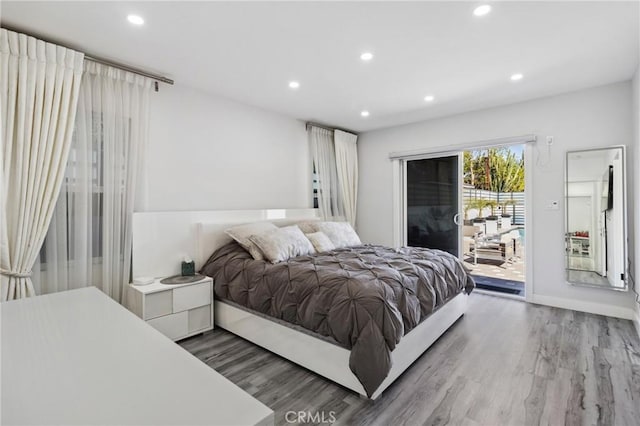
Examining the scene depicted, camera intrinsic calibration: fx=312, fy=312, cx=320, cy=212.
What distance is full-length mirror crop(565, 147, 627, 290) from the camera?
10.5 feet

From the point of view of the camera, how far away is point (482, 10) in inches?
79.9

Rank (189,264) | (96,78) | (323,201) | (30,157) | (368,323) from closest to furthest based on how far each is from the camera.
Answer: (368,323), (30,157), (96,78), (189,264), (323,201)

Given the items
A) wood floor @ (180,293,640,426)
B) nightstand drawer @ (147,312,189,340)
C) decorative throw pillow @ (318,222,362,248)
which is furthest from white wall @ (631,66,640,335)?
nightstand drawer @ (147,312,189,340)

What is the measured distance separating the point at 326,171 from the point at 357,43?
2.57 m

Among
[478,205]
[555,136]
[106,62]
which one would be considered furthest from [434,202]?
[106,62]

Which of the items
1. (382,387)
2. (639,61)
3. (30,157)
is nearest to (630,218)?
(639,61)

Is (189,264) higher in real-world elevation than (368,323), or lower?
higher

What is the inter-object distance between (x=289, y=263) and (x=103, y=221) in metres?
1.63

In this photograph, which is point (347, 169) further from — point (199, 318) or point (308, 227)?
point (199, 318)

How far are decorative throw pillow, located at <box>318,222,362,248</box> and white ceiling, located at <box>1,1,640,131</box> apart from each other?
1569 millimetres

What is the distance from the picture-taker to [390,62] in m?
2.75

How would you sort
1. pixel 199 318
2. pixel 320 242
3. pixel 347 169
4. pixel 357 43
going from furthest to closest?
1. pixel 347 169
2. pixel 320 242
3. pixel 199 318
4. pixel 357 43

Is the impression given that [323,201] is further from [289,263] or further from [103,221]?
[103,221]

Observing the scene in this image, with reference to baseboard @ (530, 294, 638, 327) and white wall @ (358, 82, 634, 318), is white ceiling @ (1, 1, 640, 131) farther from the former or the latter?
baseboard @ (530, 294, 638, 327)
